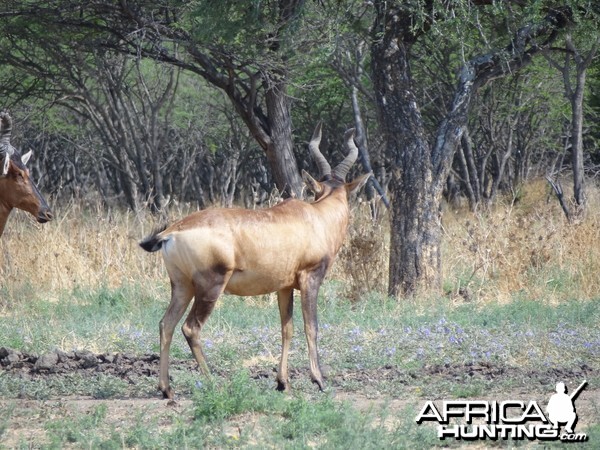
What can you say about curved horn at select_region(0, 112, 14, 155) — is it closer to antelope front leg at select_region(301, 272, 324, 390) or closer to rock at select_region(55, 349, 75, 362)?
rock at select_region(55, 349, 75, 362)

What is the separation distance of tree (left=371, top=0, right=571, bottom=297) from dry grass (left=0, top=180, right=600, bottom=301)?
513mm

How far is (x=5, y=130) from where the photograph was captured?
933 centimetres

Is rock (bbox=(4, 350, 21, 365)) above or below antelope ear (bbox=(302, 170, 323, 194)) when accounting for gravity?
below

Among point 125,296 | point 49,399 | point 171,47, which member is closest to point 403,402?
point 49,399

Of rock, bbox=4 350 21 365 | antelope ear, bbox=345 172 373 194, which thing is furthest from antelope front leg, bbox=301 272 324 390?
rock, bbox=4 350 21 365

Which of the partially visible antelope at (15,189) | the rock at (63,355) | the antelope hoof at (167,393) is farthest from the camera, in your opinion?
the partially visible antelope at (15,189)

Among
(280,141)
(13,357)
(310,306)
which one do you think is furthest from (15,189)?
(280,141)

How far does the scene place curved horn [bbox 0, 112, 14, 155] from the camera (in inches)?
365

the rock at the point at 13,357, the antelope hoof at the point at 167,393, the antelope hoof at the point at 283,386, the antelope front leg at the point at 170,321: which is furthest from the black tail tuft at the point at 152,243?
the rock at the point at 13,357

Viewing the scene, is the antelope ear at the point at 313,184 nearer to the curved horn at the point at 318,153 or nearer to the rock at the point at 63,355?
the curved horn at the point at 318,153

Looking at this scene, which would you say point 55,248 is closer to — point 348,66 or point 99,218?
point 99,218

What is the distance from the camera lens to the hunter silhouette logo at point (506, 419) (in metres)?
6.18

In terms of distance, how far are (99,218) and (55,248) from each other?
37.0 inches

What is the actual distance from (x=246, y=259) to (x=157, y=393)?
50.1 inches
